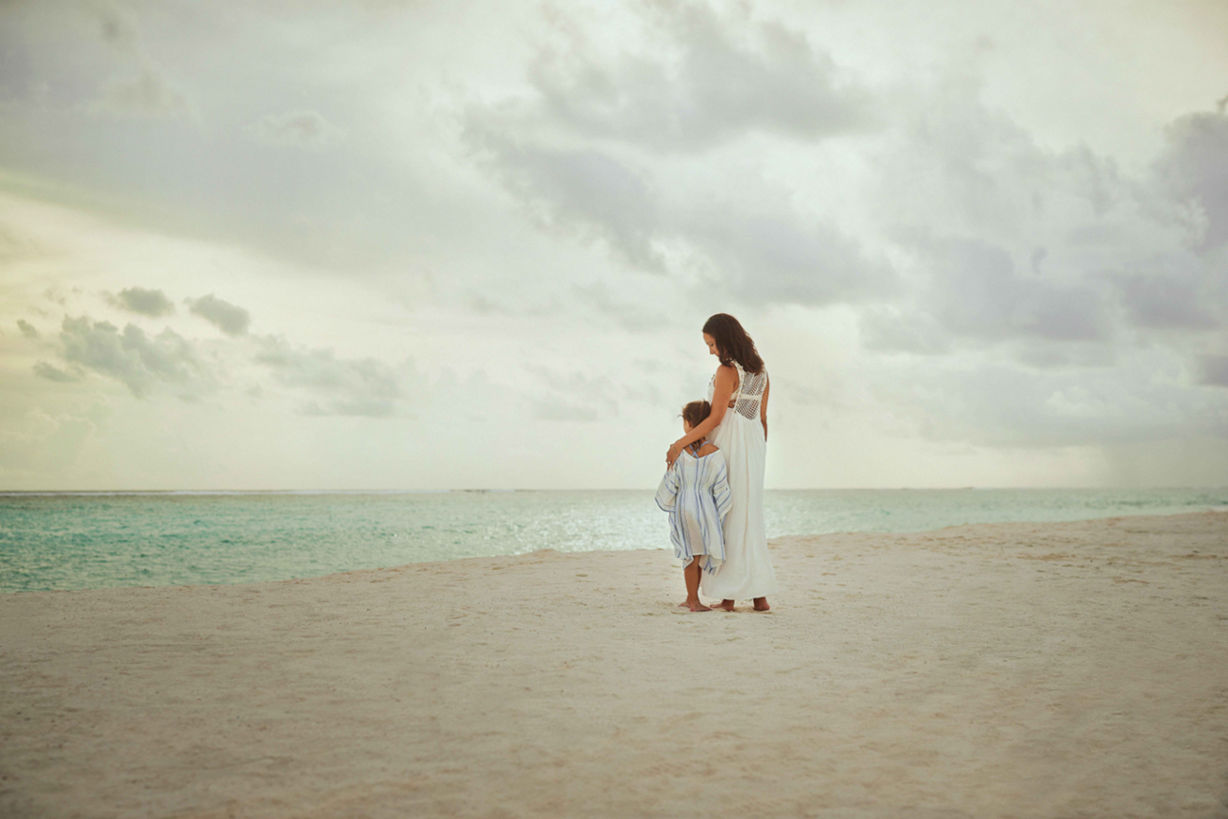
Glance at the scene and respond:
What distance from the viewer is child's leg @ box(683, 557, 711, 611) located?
22.8 ft

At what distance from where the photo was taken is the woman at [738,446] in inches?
269

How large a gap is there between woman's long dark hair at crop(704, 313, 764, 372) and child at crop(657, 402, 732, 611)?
1.65 feet

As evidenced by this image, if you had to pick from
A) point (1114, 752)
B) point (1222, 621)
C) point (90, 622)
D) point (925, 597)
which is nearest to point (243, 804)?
point (1114, 752)

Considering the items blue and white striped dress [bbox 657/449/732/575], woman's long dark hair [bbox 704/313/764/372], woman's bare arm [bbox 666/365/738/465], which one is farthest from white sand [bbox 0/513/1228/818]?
woman's long dark hair [bbox 704/313/764/372]

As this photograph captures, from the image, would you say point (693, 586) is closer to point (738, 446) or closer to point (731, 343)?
point (738, 446)

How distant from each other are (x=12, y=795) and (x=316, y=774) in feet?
3.49

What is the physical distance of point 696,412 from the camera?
280 inches

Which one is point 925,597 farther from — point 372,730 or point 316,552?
point 316,552

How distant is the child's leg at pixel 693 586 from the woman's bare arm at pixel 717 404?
103cm

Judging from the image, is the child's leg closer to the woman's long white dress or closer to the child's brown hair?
the woman's long white dress

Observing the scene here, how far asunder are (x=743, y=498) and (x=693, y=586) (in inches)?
36.6

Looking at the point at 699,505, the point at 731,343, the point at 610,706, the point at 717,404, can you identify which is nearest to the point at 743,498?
the point at 699,505

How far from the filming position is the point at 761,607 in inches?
276

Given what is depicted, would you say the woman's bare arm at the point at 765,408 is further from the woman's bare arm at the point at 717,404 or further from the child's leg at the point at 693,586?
the child's leg at the point at 693,586
